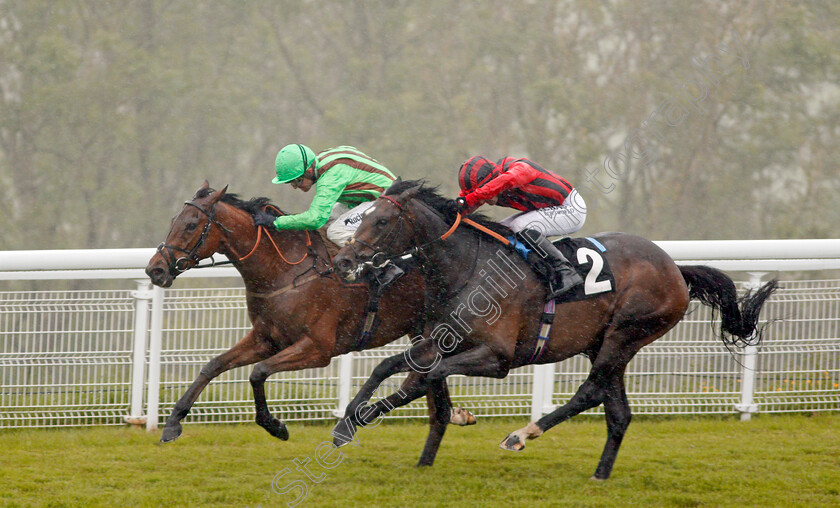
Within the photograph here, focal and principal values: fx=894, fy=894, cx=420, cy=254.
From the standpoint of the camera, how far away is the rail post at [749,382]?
240 inches

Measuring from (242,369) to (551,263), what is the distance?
2436mm

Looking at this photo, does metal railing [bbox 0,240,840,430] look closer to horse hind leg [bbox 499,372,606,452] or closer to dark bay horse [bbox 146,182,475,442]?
horse hind leg [bbox 499,372,606,452]

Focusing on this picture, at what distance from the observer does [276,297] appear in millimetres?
4719

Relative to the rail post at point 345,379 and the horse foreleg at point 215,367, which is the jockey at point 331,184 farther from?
the rail post at point 345,379

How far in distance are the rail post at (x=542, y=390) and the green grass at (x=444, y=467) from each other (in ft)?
0.58

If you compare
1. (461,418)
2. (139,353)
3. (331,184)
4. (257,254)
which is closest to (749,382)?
(461,418)

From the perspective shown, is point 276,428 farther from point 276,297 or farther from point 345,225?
point 345,225

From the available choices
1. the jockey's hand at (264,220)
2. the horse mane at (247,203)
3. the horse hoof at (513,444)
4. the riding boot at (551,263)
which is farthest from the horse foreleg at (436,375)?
the horse mane at (247,203)

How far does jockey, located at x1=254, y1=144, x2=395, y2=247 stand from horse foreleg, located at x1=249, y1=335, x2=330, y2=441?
0.62 meters

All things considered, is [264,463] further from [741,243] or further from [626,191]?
[626,191]

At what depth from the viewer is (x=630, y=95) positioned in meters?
17.5

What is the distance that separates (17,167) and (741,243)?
14834 millimetres

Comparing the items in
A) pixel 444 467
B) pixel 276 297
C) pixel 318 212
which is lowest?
pixel 444 467

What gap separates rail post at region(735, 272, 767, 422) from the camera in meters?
6.11
